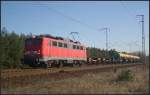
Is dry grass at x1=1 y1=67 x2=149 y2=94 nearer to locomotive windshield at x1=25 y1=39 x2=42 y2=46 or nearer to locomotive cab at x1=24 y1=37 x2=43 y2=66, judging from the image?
locomotive cab at x1=24 y1=37 x2=43 y2=66

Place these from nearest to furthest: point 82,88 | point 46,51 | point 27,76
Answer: point 82,88 → point 27,76 → point 46,51

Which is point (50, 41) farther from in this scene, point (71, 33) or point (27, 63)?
point (71, 33)

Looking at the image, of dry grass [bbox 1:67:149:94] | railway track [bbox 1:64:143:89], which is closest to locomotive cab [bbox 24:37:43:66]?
railway track [bbox 1:64:143:89]

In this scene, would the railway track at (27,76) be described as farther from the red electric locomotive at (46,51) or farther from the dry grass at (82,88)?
the red electric locomotive at (46,51)

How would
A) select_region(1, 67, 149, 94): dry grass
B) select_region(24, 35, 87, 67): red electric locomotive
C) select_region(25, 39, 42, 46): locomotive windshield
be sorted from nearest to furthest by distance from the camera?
select_region(1, 67, 149, 94): dry grass → select_region(24, 35, 87, 67): red electric locomotive → select_region(25, 39, 42, 46): locomotive windshield

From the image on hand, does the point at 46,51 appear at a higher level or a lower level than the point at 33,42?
lower

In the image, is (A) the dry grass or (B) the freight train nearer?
(A) the dry grass

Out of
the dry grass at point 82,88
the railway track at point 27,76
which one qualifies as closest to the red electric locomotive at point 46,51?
the railway track at point 27,76

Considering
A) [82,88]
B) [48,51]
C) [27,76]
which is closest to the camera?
[82,88]

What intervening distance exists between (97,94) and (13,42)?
2297 centimetres

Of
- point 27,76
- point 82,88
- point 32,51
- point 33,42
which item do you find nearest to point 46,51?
point 32,51

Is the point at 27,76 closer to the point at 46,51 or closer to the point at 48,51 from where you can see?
the point at 46,51

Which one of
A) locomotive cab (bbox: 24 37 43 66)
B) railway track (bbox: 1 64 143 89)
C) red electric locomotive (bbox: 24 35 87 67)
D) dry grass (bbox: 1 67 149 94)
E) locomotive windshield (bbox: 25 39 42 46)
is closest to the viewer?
dry grass (bbox: 1 67 149 94)

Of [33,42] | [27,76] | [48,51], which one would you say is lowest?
[27,76]
